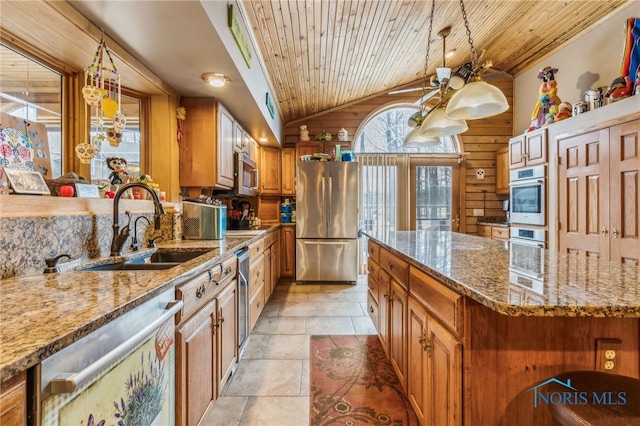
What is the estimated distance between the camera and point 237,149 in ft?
10.9

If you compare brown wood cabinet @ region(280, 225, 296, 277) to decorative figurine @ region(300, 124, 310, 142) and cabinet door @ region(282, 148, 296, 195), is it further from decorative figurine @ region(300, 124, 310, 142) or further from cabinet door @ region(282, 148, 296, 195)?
decorative figurine @ region(300, 124, 310, 142)

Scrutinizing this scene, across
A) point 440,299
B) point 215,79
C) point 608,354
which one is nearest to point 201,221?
point 215,79

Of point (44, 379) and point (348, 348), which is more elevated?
point (44, 379)

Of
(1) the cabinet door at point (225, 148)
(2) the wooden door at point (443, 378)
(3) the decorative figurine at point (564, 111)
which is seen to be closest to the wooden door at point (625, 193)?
(3) the decorative figurine at point (564, 111)

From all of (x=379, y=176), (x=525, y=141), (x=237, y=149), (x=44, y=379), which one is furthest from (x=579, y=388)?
(x=379, y=176)

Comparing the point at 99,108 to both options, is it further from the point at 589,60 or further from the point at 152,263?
the point at 589,60

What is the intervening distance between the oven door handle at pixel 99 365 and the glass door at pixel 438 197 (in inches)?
187

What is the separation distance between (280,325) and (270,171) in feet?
9.07

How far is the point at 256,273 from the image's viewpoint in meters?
2.81

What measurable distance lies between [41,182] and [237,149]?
6.85 ft

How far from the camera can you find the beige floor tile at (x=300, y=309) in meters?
3.19

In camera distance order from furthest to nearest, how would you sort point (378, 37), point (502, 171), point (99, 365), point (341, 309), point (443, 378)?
1. point (502, 171)
2. point (341, 309)
3. point (378, 37)
4. point (443, 378)
5. point (99, 365)

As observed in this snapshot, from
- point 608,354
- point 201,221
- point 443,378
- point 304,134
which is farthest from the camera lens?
point 304,134

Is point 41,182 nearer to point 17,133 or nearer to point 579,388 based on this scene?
point 17,133
